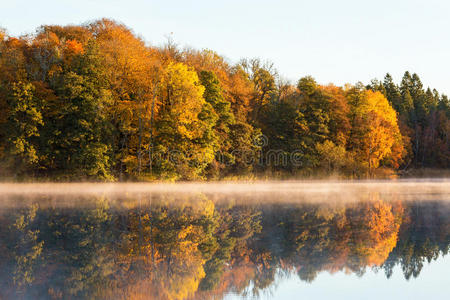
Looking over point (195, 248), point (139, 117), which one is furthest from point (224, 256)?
point (139, 117)

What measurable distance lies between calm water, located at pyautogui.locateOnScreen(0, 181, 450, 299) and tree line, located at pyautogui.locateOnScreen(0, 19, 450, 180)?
2649 centimetres

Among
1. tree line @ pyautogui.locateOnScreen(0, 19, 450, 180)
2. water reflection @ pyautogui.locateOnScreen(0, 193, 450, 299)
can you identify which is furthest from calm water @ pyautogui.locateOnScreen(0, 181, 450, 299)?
tree line @ pyautogui.locateOnScreen(0, 19, 450, 180)

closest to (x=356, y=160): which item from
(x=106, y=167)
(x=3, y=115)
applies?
(x=106, y=167)

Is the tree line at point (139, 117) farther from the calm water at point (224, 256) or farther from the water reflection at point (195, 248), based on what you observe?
the calm water at point (224, 256)

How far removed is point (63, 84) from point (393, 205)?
33.6 metres

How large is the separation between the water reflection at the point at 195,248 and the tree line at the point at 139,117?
25367 mm

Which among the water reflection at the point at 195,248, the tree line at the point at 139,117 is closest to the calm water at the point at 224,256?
the water reflection at the point at 195,248

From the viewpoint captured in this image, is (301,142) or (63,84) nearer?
(63,84)

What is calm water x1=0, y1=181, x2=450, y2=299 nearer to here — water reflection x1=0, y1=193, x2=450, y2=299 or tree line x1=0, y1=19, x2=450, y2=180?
water reflection x1=0, y1=193, x2=450, y2=299

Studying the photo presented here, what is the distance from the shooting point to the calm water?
25.2ft

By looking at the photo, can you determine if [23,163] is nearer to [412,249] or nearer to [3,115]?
[3,115]

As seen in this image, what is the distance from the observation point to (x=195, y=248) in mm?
11016

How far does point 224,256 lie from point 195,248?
1164mm

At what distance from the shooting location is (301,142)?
2419 inches
